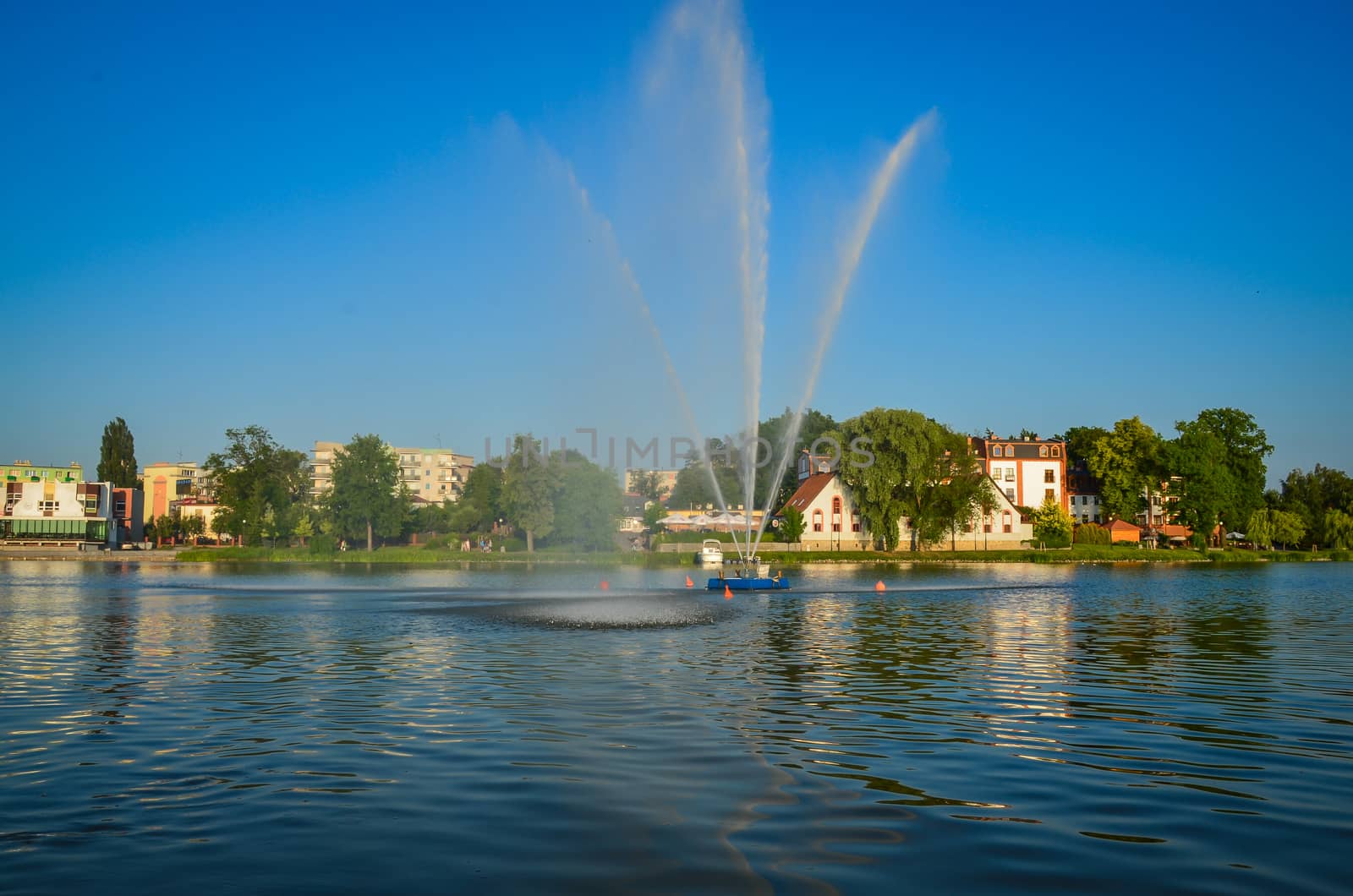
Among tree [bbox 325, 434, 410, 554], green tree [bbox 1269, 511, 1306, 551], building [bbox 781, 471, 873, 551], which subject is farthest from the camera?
green tree [bbox 1269, 511, 1306, 551]

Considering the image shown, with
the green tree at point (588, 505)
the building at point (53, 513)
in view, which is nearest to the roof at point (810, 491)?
the green tree at point (588, 505)

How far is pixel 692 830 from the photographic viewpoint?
10.5 m

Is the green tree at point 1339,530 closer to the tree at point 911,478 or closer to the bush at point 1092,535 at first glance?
the bush at point 1092,535

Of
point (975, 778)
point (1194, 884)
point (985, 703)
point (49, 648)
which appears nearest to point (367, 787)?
point (975, 778)

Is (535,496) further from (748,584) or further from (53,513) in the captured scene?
(53,513)

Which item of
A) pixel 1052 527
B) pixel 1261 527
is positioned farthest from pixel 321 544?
pixel 1261 527

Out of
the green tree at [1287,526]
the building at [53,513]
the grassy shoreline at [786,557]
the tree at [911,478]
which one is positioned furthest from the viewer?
the building at [53,513]

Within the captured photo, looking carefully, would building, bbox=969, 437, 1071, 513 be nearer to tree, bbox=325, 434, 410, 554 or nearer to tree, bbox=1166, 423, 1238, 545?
tree, bbox=1166, 423, 1238, 545

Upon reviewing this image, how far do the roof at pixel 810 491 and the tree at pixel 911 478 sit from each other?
8.68 m

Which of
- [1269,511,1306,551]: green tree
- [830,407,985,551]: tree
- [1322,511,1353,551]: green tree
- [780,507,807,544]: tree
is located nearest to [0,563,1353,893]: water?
[830,407,985,551]: tree

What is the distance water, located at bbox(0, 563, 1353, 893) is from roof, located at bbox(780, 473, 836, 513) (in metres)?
84.4

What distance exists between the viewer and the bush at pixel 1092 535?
12450 centimetres

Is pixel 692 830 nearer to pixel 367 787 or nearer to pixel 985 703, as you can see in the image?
pixel 367 787

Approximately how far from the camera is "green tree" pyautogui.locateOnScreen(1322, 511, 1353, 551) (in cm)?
12838
